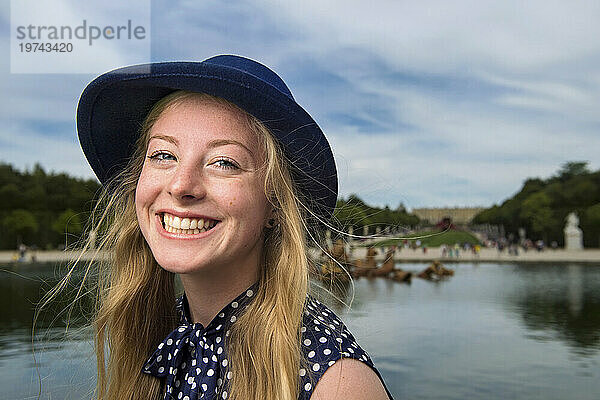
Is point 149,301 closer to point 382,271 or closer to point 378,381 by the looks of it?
point 378,381

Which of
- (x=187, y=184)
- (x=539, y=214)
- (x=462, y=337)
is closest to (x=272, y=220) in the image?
(x=187, y=184)

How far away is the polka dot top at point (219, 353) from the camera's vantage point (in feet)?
6.04

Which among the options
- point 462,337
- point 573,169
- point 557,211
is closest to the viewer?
point 462,337

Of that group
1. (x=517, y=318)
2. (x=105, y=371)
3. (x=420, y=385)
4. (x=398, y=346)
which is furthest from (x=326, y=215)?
(x=517, y=318)

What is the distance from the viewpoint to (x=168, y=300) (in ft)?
7.72

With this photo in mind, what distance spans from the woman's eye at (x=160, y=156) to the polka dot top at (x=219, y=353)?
0.44 metres

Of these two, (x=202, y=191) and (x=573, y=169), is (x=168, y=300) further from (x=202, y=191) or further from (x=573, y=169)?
(x=573, y=169)

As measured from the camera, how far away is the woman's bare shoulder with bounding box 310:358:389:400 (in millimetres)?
1770

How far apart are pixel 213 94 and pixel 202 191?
27 cm

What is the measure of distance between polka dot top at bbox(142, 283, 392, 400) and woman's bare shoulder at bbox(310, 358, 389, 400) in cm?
2

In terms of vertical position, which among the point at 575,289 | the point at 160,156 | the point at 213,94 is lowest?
the point at 575,289

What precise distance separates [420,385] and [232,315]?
40.7 feet

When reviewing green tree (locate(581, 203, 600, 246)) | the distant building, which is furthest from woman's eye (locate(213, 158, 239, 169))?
the distant building

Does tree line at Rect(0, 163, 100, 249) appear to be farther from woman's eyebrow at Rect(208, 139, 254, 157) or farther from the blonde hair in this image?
woman's eyebrow at Rect(208, 139, 254, 157)
